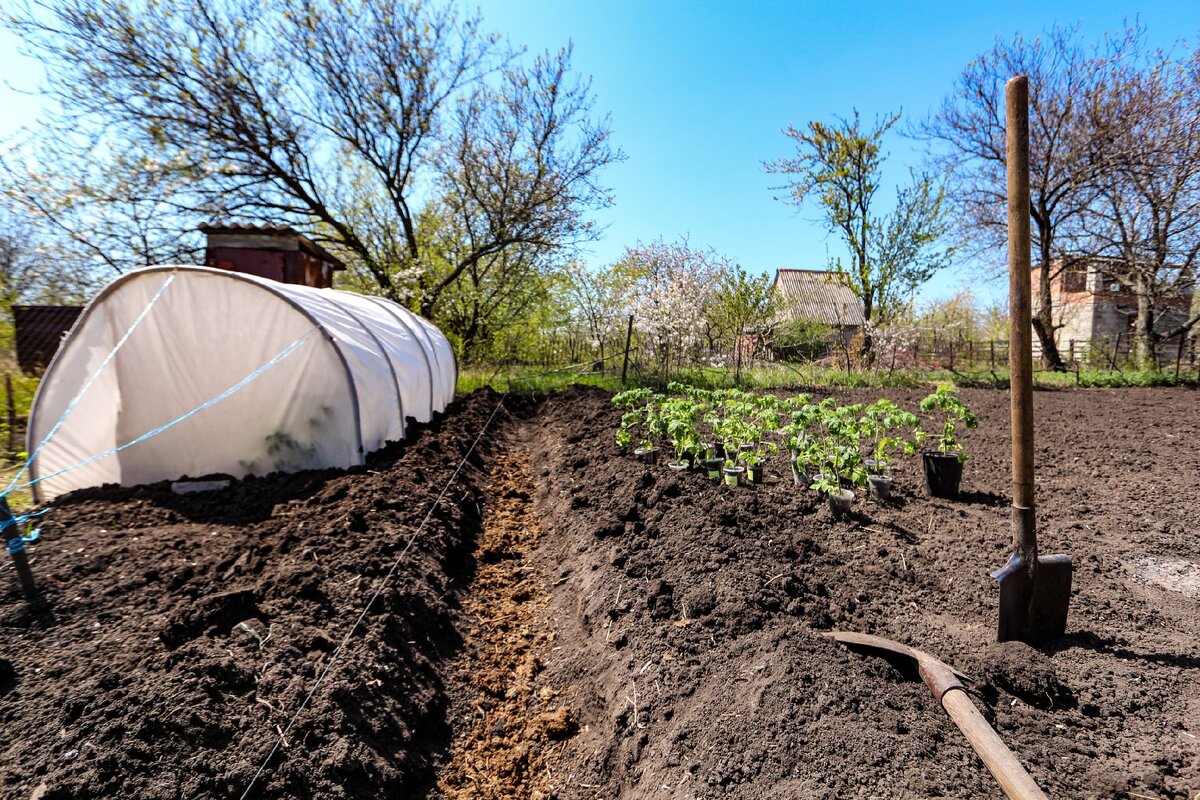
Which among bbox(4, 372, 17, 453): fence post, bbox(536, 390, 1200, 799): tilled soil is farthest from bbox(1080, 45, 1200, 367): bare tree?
bbox(4, 372, 17, 453): fence post

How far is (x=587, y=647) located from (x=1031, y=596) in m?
2.24

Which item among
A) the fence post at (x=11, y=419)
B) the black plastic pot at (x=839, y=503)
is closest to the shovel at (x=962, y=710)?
the black plastic pot at (x=839, y=503)

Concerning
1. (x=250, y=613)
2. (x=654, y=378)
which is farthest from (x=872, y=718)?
(x=654, y=378)

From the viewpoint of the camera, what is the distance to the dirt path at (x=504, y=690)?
2.53 meters

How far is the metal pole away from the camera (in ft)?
8.54

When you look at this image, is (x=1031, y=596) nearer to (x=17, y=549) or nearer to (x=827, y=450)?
(x=827, y=450)

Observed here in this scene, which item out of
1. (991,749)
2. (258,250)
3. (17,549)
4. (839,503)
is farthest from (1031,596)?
(258,250)

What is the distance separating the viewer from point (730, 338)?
18484 millimetres

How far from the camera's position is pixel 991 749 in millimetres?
1806

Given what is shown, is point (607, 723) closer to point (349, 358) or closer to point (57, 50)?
point (349, 358)

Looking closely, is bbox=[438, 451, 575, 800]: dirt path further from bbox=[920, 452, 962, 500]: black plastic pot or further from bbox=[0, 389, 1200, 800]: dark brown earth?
bbox=[920, 452, 962, 500]: black plastic pot

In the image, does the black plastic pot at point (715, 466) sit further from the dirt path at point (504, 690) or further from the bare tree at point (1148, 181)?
the bare tree at point (1148, 181)

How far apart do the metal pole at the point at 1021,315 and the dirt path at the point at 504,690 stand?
2421 millimetres

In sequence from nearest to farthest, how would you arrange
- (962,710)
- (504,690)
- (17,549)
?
(962,710), (17,549), (504,690)
